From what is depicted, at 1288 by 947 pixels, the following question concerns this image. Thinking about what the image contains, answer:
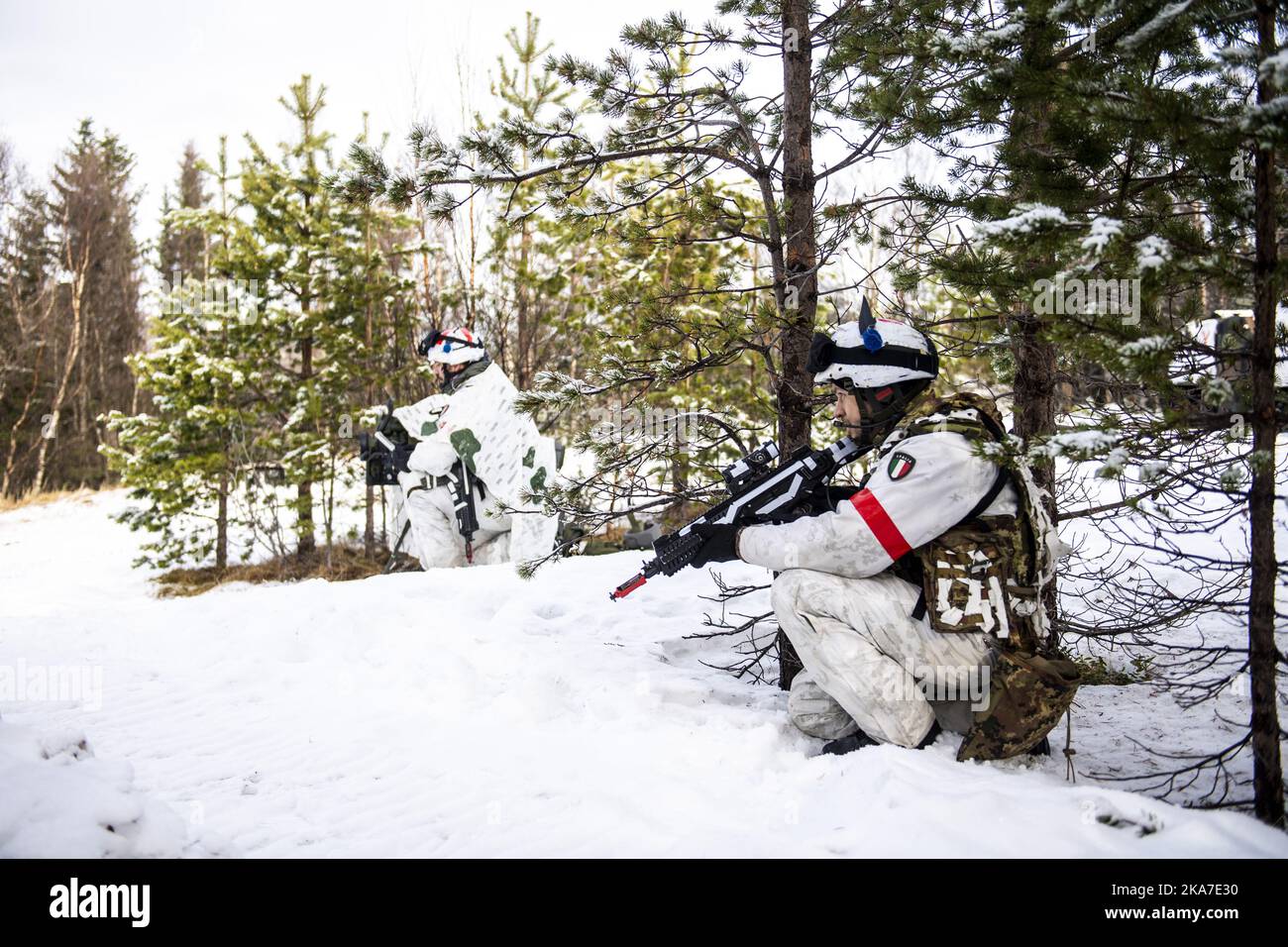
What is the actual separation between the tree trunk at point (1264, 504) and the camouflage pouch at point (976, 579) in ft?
2.65

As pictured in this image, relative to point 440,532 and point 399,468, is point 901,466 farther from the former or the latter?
point 399,468

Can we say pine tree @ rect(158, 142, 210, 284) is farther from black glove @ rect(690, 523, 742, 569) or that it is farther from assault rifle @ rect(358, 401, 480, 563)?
black glove @ rect(690, 523, 742, 569)

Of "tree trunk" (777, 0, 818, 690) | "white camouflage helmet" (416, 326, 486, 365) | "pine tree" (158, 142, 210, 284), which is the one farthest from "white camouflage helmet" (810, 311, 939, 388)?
"pine tree" (158, 142, 210, 284)

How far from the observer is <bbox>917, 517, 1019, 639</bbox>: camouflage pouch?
3209 millimetres

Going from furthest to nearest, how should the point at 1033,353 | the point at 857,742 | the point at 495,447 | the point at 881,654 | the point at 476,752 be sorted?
1. the point at 495,447
2. the point at 1033,353
3. the point at 476,752
4. the point at 857,742
5. the point at 881,654

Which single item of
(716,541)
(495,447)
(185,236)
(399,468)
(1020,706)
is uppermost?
(185,236)

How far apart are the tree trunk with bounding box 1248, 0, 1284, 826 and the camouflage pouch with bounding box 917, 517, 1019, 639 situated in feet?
2.65

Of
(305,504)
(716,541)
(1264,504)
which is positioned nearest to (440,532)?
(305,504)

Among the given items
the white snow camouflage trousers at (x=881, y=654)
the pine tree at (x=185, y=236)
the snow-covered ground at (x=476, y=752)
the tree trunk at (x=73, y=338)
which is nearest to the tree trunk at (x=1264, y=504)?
the snow-covered ground at (x=476, y=752)

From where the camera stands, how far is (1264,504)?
2596 mm

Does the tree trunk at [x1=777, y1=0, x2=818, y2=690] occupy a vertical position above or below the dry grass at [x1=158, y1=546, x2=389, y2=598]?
above

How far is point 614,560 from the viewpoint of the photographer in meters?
7.87

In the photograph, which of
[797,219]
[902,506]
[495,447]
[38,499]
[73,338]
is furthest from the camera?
[73,338]

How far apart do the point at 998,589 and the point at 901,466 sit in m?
0.64
